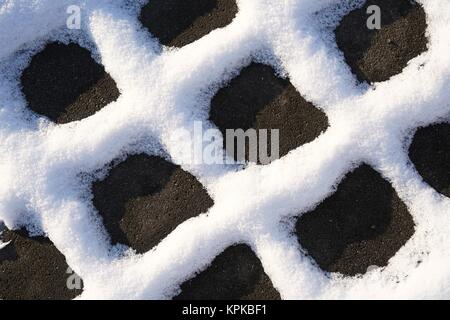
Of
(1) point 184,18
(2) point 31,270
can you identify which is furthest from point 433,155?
(2) point 31,270

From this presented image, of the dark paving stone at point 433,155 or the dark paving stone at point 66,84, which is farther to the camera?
the dark paving stone at point 66,84

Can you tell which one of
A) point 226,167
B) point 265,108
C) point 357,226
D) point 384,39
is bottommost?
point 357,226

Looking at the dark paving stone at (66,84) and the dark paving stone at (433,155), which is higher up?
the dark paving stone at (66,84)

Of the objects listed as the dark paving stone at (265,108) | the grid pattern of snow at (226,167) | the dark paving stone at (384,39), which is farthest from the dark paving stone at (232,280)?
the dark paving stone at (384,39)

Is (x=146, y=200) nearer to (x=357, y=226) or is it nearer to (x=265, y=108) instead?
(x=265, y=108)

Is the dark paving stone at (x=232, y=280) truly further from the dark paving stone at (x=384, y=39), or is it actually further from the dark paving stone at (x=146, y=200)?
the dark paving stone at (x=384, y=39)

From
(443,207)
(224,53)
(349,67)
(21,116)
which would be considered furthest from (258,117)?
(21,116)

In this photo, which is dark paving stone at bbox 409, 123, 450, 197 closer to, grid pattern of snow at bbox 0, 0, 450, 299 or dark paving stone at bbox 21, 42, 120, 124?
grid pattern of snow at bbox 0, 0, 450, 299
